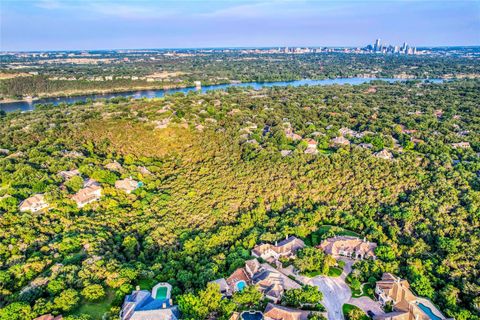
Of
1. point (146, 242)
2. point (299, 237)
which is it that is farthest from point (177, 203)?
point (299, 237)

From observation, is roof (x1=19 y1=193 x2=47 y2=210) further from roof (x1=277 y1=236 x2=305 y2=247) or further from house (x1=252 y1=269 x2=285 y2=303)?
roof (x1=277 y1=236 x2=305 y2=247)

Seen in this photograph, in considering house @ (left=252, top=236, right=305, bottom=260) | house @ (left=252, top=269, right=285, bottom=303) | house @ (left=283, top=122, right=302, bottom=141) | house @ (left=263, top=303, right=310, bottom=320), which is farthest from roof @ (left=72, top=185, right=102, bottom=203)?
house @ (left=283, top=122, right=302, bottom=141)

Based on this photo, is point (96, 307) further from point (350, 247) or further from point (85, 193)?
point (350, 247)

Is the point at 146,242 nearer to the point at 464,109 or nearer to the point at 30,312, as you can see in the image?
the point at 30,312

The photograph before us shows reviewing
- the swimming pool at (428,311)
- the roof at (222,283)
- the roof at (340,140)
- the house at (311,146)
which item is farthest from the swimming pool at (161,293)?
the roof at (340,140)

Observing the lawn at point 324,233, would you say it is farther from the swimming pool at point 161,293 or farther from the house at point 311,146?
the house at point 311,146
